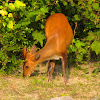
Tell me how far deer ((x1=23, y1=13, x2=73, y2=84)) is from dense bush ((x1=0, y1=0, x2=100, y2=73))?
34cm

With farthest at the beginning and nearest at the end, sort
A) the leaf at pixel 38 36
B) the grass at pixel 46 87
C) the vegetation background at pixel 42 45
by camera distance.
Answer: the leaf at pixel 38 36, the vegetation background at pixel 42 45, the grass at pixel 46 87

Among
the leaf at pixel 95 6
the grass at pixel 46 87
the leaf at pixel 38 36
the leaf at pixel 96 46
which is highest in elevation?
the leaf at pixel 95 6

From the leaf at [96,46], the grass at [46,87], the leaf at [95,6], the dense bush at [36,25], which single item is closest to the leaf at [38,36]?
the dense bush at [36,25]

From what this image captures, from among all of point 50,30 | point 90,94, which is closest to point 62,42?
point 50,30

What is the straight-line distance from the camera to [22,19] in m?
8.99

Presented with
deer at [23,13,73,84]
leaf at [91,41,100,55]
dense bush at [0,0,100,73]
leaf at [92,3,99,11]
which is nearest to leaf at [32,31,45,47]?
dense bush at [0,0,100,73]

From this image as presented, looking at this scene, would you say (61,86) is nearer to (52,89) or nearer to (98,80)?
(52,89)

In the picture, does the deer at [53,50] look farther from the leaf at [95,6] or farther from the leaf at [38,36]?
the leaf at [95,6]

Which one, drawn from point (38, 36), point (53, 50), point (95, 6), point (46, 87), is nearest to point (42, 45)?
point (38, 36)

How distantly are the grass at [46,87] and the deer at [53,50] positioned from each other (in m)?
0.28

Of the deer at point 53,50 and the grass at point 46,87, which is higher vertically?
the deer at point 53,50

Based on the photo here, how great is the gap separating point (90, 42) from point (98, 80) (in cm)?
194

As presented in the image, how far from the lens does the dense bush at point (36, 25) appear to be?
852 cm

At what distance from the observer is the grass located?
7.12 meters
